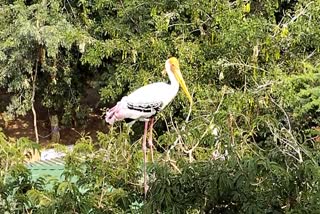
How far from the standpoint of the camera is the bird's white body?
3.58m

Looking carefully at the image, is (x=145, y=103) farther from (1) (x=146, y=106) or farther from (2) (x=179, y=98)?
(2) (x=179, y=98)

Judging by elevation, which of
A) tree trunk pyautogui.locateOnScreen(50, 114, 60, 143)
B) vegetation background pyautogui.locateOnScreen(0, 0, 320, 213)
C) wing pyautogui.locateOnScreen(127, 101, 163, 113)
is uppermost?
wing pyautogui.locateOnScreen(127, 101, 163, 113)

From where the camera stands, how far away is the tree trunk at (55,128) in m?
9.09

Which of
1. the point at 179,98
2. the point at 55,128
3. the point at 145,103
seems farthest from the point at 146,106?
the point at 55,128

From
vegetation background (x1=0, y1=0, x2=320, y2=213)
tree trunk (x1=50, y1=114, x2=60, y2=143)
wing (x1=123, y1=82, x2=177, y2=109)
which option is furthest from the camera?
tree trunk (x1=50, y1=114, x2=60, y2=143)

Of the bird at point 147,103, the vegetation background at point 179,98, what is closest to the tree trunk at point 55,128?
the vegetation background at point 179,98

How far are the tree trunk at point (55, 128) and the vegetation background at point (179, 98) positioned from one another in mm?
20

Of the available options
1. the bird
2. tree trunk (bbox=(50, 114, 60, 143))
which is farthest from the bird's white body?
tree trunk (bbox=(50, 114, 60, 143))

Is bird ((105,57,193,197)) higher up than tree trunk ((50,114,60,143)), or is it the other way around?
bird ((105,57,193,197))

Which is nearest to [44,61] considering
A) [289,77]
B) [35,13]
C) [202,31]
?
[35,13]

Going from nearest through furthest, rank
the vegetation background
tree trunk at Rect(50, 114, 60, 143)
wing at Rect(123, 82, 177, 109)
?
the vegetation background → wing at Rect(123, 82, 177, 109) → tree trunk at Rect(50, 114, 60, 143)

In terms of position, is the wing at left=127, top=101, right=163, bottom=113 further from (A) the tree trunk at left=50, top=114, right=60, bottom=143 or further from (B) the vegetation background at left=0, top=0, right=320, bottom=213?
(A) the tree trunk at left=50, top=114, right=60, bottom=143

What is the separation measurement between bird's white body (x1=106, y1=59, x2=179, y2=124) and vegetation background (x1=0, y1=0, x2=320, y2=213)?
11cm

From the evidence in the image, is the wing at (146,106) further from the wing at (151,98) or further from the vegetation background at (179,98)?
the vegetation background at (179,98)
